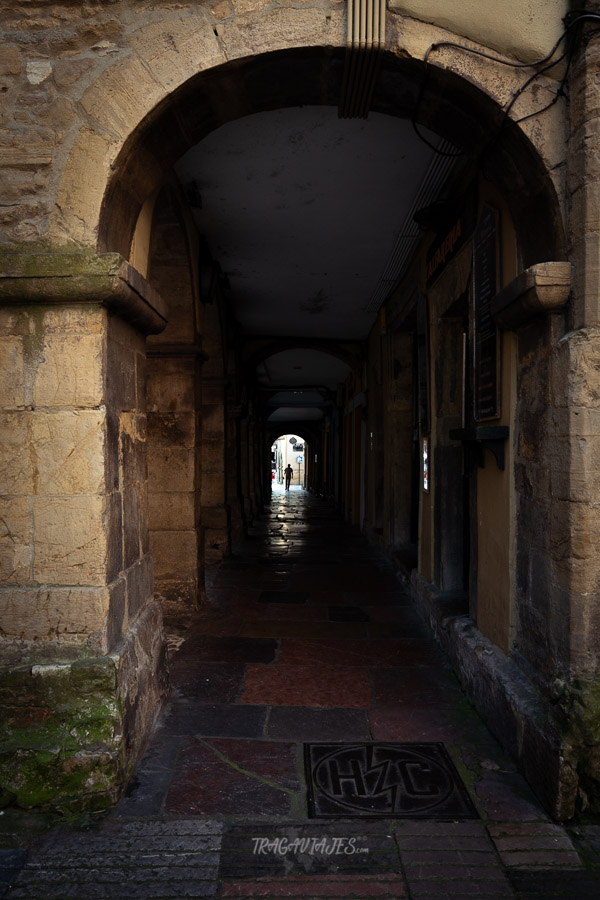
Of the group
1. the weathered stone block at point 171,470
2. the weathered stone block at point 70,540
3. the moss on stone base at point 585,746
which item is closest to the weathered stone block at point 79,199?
the weathered stone block at point 70,540

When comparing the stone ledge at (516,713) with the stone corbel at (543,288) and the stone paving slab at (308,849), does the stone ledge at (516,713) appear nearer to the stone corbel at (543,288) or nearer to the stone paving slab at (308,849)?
the stone paving slab at (308,849)

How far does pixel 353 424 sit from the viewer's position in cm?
1302

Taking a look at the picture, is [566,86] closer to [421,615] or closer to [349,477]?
[421,615]

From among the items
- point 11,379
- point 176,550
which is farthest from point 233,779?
point 176,550

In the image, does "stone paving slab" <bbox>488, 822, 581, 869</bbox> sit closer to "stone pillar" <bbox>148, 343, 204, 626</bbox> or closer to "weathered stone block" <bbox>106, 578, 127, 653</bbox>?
"weathered stone block" <bbox>106, 578, 127, 653</bbox>

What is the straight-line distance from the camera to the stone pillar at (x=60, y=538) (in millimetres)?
2486

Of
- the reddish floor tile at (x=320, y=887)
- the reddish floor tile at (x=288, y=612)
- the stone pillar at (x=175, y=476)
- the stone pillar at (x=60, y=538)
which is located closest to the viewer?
the reddish floor tile at (x=320, y=887)

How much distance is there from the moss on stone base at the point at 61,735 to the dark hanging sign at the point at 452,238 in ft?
10.9

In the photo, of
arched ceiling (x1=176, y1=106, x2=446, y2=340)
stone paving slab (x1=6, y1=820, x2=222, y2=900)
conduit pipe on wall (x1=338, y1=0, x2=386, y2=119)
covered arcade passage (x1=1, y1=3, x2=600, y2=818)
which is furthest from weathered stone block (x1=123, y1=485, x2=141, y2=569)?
arched ceiling (x1=176, y1=106, x2=446, y2=340)

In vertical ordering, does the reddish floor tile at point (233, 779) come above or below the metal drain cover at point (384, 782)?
above

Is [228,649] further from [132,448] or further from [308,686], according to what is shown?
[132,448]

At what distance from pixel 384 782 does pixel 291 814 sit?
1.52 feet

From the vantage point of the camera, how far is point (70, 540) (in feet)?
8.45

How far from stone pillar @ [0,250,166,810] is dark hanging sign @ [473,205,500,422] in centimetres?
193
